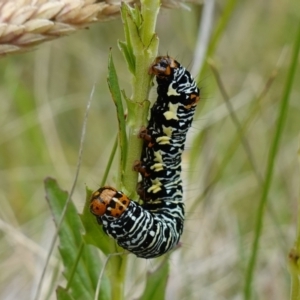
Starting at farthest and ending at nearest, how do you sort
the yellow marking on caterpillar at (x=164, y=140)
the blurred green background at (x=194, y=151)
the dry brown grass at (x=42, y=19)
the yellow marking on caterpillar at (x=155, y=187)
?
the blurred green background at (x=194, y=151) < the yellow marking on caterpillar at (x=155, y=187) < the yellow marking on caterpillar at (x=164, y=140) < the dry brown grass at (x=42, y=19)

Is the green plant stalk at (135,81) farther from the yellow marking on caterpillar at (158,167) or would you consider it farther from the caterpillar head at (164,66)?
the yellow marking on caterpillar at (158,167)

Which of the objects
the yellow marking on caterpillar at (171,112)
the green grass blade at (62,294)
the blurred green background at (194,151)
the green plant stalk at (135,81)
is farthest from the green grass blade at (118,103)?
the blurred green background at (194,151)

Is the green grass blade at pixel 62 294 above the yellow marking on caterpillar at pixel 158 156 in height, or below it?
below

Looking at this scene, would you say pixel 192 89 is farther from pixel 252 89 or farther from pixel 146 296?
pixel 252 89

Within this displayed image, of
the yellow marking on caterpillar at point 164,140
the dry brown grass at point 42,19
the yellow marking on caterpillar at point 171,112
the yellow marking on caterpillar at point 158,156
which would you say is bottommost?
the yellow marking on caterpillar at point 158,156

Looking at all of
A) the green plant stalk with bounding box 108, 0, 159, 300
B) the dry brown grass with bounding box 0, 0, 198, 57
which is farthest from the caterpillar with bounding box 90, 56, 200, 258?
the dry brown grass with bounding box 0, 0, 198, 57

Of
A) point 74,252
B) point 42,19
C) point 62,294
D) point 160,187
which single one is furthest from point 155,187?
point 42,19

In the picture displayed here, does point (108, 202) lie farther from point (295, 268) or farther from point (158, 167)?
point (295, 268)

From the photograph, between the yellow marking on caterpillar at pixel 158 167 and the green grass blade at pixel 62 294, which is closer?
the green grass blade at pixel 62 294
